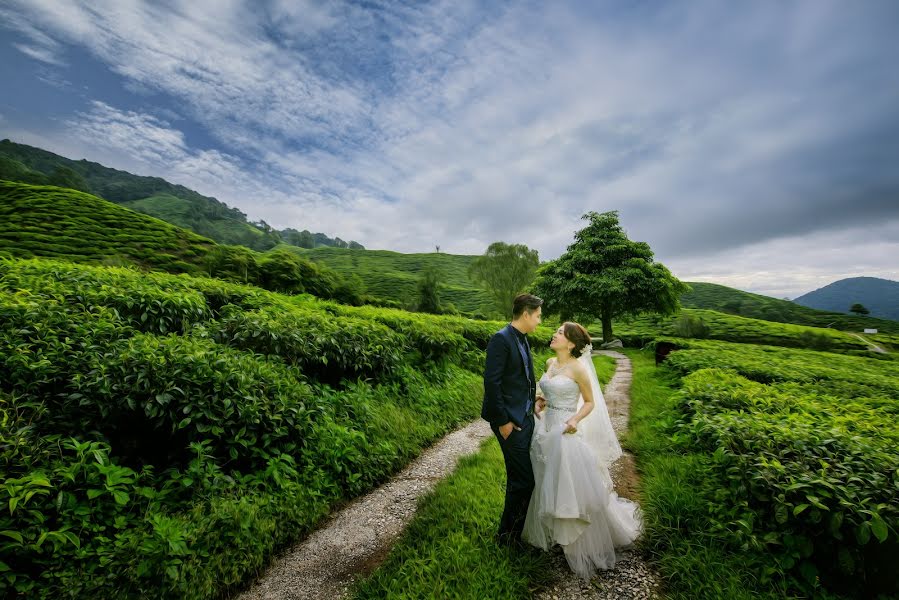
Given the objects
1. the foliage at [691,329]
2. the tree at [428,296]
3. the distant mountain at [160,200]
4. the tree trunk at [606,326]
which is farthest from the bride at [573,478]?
the distant mountain at [160,200]

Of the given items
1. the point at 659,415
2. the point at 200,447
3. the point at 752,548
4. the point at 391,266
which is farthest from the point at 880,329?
the point at 391,266

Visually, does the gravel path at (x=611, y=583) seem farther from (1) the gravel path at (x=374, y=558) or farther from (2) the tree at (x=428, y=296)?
(2) the tree at (x=428, y=296)

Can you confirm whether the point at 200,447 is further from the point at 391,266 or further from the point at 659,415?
the point at 391,266

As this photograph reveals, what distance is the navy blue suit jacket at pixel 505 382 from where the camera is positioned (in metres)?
3.62

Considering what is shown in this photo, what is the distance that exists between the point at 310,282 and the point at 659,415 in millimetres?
19265

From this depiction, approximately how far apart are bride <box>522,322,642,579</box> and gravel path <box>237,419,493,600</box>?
1.75 meters

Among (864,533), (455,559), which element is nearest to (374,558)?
(455,559)

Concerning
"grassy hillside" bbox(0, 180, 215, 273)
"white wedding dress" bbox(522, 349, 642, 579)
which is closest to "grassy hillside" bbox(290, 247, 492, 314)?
"grassy hillside" bbox(0, 180, 215, 273)

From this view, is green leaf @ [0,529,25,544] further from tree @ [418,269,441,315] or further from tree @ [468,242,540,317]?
Answer: tree @ [468,242,540,317]

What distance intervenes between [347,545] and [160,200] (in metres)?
184

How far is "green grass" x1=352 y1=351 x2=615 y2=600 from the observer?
3281mm

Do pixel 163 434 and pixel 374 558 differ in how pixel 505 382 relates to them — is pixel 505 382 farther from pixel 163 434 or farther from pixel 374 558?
pixel 163 434

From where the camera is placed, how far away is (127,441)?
4070mm

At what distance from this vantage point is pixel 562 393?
391 centimetres
